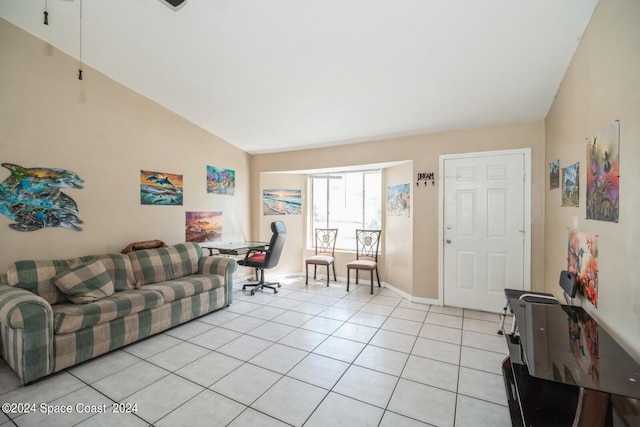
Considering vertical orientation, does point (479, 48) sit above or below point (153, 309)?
above

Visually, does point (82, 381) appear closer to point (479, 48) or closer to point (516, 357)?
point (516, 357)

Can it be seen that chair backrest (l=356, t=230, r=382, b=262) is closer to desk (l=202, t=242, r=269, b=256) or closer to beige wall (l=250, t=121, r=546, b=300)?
beige wall (l=250, t=121, r=546, b=300)

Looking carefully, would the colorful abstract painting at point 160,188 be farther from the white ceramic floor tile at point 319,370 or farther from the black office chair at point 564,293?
the black office chair at point 564,293

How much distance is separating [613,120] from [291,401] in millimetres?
2784

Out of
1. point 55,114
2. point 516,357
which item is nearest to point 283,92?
point 55,114

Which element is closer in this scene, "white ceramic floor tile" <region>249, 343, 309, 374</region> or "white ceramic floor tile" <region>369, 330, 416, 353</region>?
"white ceramic floor tile" <region>249, 343, 309, 374</region>

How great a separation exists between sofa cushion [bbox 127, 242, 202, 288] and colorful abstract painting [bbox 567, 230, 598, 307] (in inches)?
167

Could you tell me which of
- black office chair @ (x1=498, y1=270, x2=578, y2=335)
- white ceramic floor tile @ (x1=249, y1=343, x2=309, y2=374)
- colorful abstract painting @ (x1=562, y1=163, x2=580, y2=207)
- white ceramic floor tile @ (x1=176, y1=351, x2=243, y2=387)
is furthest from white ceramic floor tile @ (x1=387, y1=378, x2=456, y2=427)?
colorful abstract painting @ (x1=562, y1=163, x2=580, y2=207)

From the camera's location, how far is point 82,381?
2.30 m

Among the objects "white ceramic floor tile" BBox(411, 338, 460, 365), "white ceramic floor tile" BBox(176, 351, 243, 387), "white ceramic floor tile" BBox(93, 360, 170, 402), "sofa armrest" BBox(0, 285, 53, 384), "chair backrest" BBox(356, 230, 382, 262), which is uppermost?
"chair backrest" BBox(356, 230, 382, 262)

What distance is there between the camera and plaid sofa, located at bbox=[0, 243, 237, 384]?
2209 mm

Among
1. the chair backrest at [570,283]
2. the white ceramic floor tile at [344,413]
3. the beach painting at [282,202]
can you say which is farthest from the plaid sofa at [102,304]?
the chair backrest at [570,283]

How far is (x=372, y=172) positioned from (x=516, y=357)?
3949 mm

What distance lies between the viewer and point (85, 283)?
2773mm
